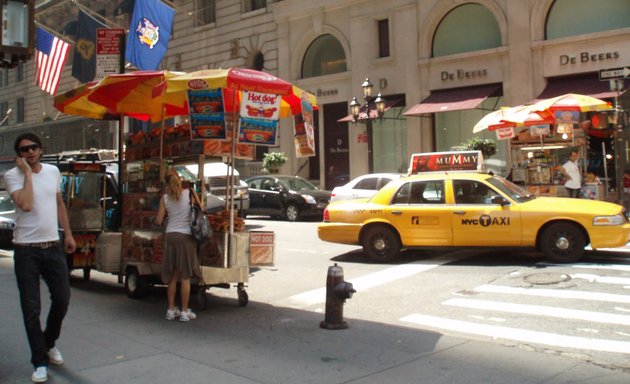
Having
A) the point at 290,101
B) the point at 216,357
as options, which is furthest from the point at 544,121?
the point at 216,357

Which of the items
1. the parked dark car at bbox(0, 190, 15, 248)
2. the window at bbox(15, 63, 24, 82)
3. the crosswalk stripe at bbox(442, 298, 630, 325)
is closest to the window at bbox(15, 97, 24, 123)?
the window at bbox(15, 63, 24, 82)

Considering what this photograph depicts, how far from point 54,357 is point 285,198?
15.1m

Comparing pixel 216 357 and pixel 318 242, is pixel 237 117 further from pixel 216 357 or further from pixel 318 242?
pixel 318 242

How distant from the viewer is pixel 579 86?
66.8 ft

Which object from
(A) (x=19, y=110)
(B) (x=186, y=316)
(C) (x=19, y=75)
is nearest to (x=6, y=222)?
(B) (x=186, y=316)

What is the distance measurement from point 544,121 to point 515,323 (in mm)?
9668

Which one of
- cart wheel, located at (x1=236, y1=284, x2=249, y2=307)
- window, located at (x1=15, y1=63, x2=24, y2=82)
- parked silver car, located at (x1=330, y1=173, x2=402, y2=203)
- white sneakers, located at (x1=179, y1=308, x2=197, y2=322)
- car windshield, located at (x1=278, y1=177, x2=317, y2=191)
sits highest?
window, located at (x1=15, y1=63, x2=24, y2=82)

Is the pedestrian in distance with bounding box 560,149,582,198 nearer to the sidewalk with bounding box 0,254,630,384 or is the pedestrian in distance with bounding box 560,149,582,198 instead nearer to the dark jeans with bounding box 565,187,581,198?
the dark jeans with bounding box 565,187,581,198

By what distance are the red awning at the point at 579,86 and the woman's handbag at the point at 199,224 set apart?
15857 millimetres

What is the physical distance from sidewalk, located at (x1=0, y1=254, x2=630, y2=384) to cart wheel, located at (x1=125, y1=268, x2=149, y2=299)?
0.65 m

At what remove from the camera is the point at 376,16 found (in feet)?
85.3

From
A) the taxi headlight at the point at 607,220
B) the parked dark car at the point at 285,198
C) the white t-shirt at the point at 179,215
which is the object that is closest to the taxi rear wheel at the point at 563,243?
the taxi headlight at the point at 607,220

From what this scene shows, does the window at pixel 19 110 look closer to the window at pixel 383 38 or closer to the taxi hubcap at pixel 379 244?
the window at pixel 383 38

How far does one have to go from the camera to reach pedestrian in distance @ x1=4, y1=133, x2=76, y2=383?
489 cm
